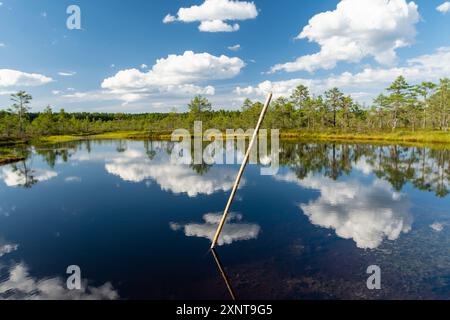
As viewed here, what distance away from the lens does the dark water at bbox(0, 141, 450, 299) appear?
9.91m

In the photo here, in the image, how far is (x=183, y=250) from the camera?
12.7 metres

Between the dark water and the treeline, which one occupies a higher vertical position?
the treeline

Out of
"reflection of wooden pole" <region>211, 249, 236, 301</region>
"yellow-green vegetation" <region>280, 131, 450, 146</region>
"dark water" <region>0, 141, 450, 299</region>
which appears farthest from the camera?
"yellow-green vegetation" <region>280, 131, 450, 146</region>

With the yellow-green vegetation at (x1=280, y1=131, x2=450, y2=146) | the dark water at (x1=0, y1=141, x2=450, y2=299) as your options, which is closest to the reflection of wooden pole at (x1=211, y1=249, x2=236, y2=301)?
the dark water at (x1=0, y1=141, x2=450, y2=299)

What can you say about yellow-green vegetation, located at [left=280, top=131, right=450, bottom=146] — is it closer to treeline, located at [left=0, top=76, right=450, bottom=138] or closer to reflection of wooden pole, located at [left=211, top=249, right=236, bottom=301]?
treeline, located at [left=0, top=76, right=450, bottom=138]

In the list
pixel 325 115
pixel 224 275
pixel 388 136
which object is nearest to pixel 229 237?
pixel 224 275

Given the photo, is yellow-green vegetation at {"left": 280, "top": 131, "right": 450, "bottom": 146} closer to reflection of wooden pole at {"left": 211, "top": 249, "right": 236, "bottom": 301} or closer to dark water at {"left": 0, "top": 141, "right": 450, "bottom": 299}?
dark water at {"left": 0, "top": 141, "right": 450, "bottom": 299}

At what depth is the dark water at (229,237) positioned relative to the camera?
991cm

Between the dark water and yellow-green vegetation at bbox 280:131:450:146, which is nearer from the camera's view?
the dark water

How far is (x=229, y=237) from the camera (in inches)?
559

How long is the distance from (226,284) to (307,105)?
303 feet

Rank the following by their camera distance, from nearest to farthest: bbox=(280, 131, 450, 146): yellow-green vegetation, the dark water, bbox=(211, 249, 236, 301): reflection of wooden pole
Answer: bbox=(211, 249, 236, 301): reflection of wooden pole, the dark water, bbox=(280, 131, 450, 146): yellow-green vegetation

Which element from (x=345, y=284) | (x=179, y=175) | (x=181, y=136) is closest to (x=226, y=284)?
(x=345, y=284)
